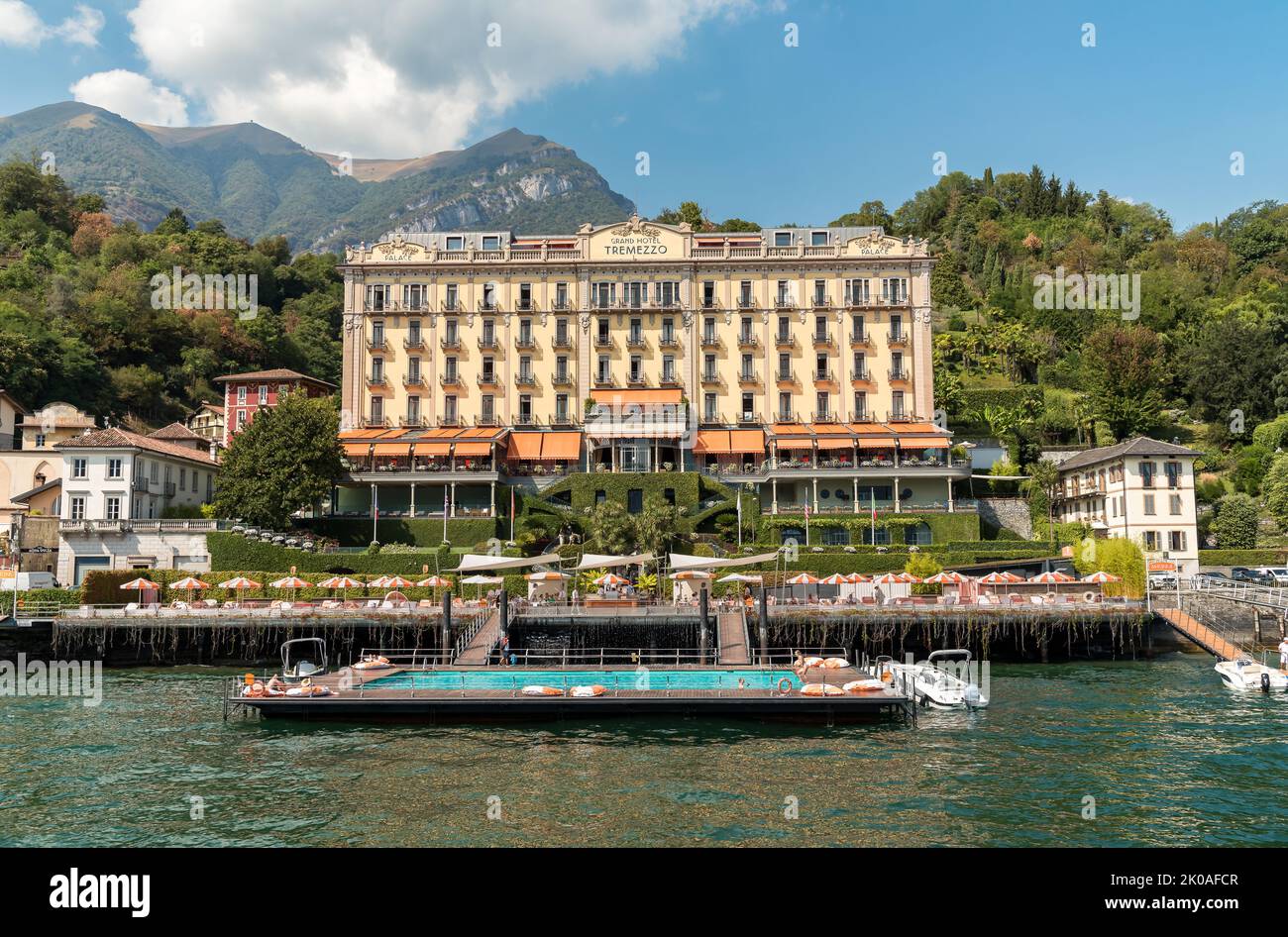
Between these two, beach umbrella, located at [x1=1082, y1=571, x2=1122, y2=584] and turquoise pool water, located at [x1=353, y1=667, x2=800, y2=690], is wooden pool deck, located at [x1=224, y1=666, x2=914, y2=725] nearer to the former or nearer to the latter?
turquoise pool water, located at [x1=353, y1=667, x2=800, y2=690]

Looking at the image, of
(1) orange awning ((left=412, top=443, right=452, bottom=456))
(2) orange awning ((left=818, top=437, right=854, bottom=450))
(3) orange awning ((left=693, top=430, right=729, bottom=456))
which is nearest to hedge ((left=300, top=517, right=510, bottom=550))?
(1) orange awning ((left=412, top=443, right=452, bottom=456))

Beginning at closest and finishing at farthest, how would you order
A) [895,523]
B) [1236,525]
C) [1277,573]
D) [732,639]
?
[732,639]
[1277,573]
[1236,525]
[895,523]

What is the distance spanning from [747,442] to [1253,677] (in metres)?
41.1

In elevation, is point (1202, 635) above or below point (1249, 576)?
below

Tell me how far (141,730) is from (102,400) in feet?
224

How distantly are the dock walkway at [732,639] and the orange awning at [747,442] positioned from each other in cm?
2698

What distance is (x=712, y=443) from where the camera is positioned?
7238 centimetres

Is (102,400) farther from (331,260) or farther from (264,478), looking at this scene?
(331,260)

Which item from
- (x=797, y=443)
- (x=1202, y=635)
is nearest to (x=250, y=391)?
(x=797, y=443)

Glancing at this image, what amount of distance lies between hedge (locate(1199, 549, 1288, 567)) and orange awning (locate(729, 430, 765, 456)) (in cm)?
3047

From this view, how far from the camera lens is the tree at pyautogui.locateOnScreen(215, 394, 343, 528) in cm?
5916

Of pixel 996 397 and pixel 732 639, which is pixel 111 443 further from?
pixel 996 397

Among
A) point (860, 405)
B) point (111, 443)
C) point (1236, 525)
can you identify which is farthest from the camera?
point (860, 405)
